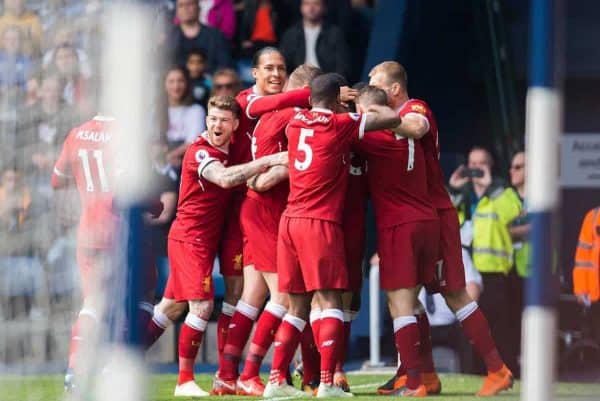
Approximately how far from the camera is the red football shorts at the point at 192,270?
351 inches

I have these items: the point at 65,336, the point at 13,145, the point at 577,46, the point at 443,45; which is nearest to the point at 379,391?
the point at 65,336

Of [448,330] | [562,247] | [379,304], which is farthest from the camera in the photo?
[562,247]

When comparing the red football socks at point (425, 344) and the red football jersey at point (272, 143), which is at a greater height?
the red football jersey at point (272, 143)

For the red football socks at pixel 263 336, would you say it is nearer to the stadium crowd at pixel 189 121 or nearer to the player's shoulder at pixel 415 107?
the stadium crowd at pixel 189 121

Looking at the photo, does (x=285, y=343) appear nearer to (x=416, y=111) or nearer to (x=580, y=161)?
(x=416, y=111)

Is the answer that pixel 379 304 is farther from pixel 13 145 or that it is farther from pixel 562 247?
pixel 13 145

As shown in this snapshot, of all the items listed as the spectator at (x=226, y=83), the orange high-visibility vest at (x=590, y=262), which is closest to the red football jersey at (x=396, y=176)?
the spectator at (x=226, y=83)

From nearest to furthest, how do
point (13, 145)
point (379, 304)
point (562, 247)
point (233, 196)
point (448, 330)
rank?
1. point (13, 145)
2. point (233, 196)
3. point (448, 330)
4. point (379, 304)
5. point (562, 247)

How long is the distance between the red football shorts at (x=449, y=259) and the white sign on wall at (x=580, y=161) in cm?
662

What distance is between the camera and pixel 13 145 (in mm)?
7648

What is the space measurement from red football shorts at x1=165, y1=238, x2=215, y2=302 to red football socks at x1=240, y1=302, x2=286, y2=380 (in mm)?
361

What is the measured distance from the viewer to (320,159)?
8266 millimetres

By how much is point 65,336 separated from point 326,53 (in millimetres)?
5818

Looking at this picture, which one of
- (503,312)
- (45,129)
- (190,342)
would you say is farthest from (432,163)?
(503,312)
